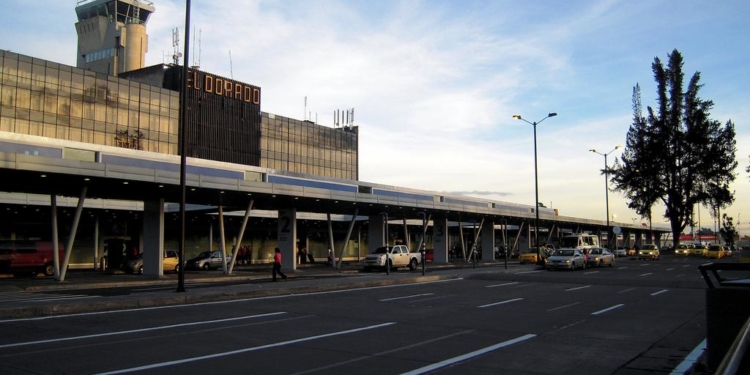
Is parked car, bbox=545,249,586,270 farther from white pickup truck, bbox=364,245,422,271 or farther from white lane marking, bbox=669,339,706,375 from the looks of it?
white lane marking, bbox=669,339,706,375

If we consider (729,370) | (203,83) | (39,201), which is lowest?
(729,370)

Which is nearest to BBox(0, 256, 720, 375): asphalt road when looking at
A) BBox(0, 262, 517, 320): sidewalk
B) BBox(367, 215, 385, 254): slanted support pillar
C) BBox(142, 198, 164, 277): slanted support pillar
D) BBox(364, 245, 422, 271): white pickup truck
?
BBox(0, 262, 517, 320): sidewalk

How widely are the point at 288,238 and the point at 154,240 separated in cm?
897

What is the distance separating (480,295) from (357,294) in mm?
4292

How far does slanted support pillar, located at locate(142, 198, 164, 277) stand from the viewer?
33.1 meters

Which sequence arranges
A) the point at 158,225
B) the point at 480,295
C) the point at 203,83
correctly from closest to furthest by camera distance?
the point at 480,295
the point at 158,225
the point at 203,83

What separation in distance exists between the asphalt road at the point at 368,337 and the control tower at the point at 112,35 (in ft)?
350

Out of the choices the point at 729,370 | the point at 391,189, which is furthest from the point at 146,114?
the point at 729,370

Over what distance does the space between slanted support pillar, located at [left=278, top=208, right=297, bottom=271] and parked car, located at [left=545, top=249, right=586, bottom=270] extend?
16.0 m

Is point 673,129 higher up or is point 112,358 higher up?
point 673,129

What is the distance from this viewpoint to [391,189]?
80250mm

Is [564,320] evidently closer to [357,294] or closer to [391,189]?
[357,294]

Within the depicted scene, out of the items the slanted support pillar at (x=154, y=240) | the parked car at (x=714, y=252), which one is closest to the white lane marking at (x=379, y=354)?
the slanted support pillar at (x=154, y=240)

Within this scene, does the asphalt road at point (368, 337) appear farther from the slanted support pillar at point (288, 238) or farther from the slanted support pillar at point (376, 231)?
the slanted support pillar at point (376, 231)
